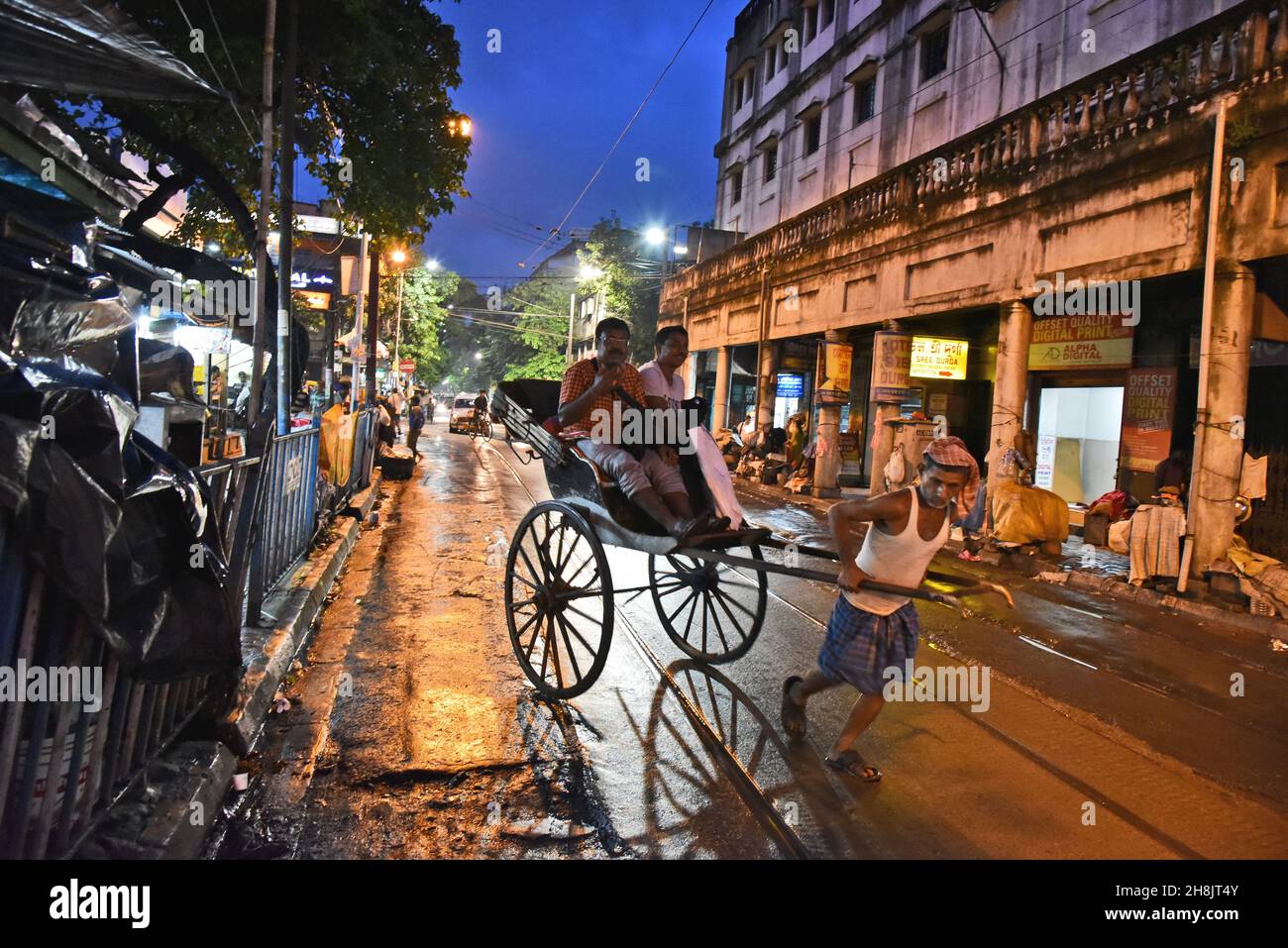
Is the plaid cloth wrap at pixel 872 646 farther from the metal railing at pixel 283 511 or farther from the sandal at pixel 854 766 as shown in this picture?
the metal railing at pixel 283 511

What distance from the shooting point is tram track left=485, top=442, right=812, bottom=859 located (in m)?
3.48

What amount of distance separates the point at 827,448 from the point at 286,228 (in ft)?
40.2

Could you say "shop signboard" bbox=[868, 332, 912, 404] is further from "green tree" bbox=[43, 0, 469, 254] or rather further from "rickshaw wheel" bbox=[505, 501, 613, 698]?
"rickshaw wheel" bbox=[505, 501, 613, 698]

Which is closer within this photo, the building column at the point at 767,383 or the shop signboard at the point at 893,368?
the shop signboard at the point at 893,368

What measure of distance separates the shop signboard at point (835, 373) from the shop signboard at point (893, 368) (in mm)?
2147

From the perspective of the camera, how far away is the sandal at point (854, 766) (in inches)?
161

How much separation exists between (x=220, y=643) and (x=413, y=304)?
4429 cm

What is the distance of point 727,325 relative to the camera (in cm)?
2502

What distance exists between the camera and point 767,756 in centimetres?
434

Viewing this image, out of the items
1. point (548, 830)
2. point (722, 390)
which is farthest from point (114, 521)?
point (722, 390)

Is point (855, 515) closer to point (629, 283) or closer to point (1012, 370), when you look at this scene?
point (1012, 370)

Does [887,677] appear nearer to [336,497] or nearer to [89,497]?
[89,497]

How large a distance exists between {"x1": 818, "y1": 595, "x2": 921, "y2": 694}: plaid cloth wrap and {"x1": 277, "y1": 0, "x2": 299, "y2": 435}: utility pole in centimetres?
773

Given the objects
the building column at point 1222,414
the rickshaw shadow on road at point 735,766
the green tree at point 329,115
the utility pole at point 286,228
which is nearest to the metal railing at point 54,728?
the rickshaw shadow on road at point 735,766
